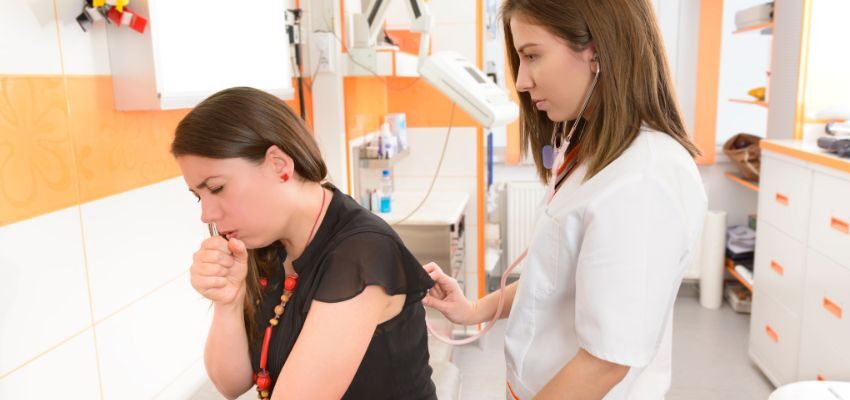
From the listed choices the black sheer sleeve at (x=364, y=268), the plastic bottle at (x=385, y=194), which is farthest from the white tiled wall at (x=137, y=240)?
the plastic bottle at (x=385, y=194)

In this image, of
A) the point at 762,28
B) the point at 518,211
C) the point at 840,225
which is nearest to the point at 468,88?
the point at 840,225

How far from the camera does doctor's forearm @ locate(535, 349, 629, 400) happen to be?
3.45 feet

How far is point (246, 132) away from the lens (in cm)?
112

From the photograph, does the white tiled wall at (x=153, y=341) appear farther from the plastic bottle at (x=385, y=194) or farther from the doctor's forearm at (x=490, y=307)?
the plastic bottle at (x=385, y=194)

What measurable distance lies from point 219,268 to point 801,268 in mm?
2517

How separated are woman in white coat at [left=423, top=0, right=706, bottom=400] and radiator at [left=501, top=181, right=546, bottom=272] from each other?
124 inches

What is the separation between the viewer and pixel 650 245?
0.97 m

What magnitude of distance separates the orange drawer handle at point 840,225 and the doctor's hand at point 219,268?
7.28ft

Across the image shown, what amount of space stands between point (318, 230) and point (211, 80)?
2.19 feet

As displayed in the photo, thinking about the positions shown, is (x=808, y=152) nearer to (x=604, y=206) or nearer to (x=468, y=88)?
(x=468, y=88)

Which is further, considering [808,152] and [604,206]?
[808,152]

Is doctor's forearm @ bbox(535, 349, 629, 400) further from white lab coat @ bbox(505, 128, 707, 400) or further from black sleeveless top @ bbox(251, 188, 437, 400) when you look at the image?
black sleeveless top @ bbox(251, 188, 437, 400)

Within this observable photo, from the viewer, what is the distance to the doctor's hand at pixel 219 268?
112 cm

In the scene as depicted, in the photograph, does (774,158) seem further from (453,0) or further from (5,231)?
(5,231)
